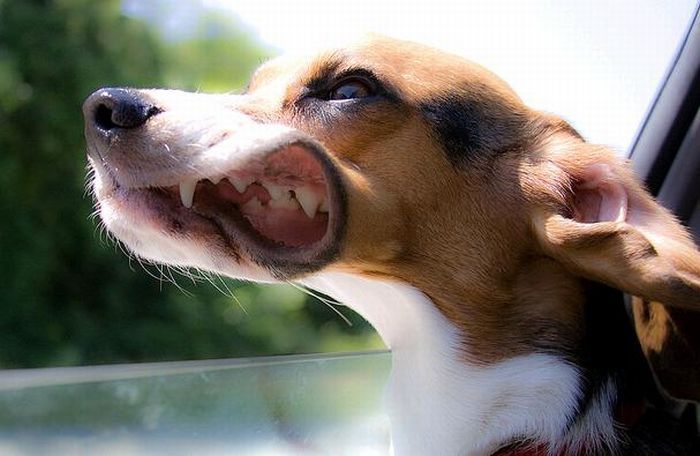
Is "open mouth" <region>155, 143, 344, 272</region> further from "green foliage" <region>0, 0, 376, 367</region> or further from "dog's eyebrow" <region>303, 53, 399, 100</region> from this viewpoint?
"green foliage" <region>0, 0, 376, 367</region>

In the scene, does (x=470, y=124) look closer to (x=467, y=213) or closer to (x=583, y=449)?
(x=467, y=213)

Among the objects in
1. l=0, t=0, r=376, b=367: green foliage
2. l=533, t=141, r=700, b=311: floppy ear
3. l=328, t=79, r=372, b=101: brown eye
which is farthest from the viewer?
l=0, t=0, r=376, b=367: green foliage

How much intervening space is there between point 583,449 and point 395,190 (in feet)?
1.69

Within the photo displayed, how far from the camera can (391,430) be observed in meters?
1.53

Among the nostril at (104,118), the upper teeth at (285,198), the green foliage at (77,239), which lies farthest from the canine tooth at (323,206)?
the green foliage at (77,239)

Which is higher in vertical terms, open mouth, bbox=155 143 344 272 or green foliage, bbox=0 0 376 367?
open mouth, bbox=155 143 344 272

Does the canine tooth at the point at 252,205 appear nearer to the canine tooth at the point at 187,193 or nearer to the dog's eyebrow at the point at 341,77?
the canine tooth at the point at 187,193

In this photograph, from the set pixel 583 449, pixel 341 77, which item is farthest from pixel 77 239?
pixel 583 449

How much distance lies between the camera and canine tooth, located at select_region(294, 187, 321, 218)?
130 cm

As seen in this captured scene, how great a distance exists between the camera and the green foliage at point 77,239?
10.6 feet

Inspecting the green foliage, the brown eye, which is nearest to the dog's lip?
the brown eye

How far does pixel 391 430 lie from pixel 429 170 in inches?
19.3

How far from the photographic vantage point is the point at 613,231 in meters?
1.26

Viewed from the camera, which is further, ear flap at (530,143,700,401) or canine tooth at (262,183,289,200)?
canine tooth at (262,183,289,200)
